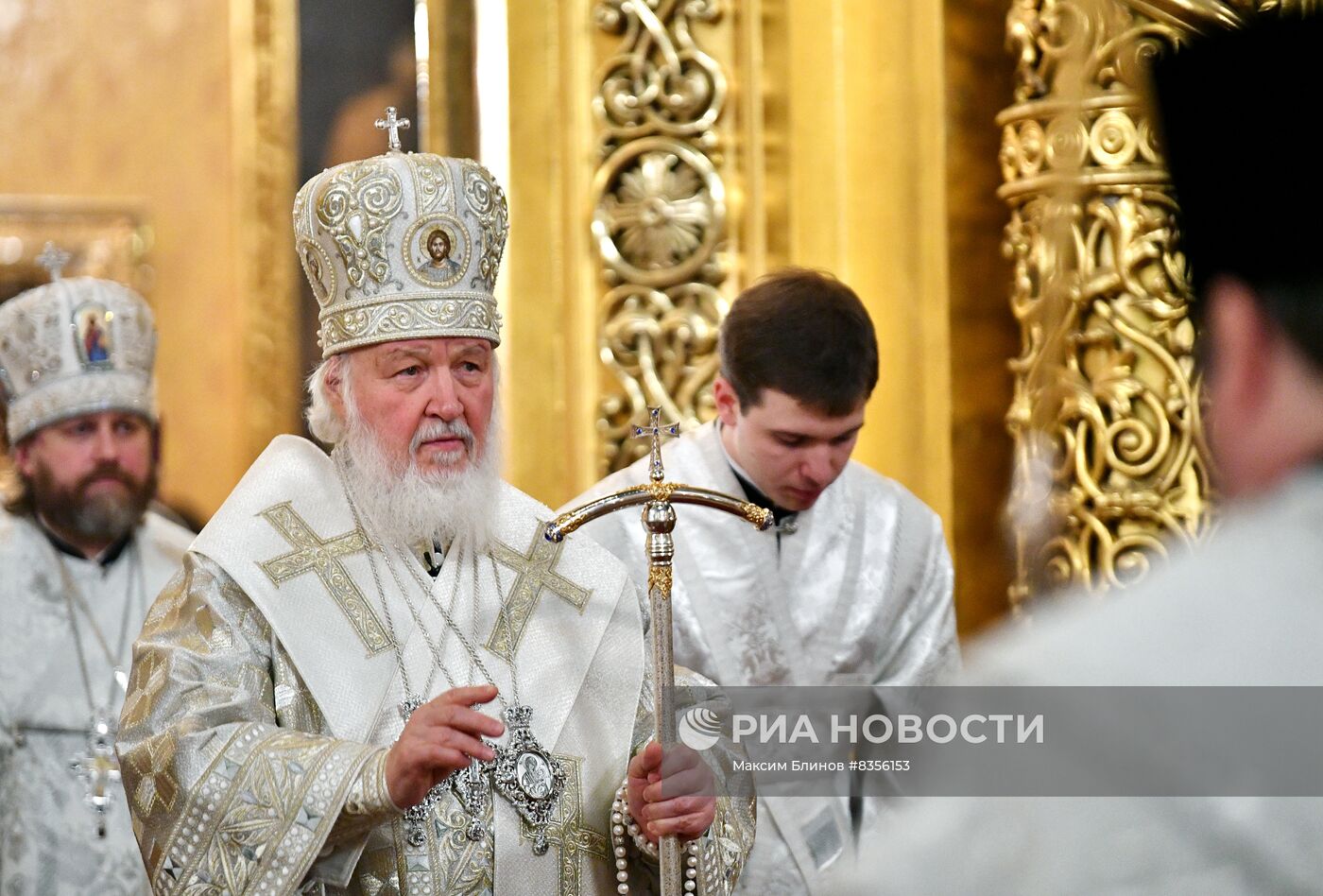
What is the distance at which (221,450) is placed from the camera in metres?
5.25

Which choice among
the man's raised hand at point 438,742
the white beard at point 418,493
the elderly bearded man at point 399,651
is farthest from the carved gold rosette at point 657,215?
the man's raised hand at point 438,742

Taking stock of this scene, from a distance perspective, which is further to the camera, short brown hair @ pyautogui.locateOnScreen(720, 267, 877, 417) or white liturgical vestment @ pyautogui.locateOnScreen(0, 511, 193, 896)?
white liturgical vestment @ pyautogui.locateOnScreen(0, 511, 193, 896)

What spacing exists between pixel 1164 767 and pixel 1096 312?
326 cm

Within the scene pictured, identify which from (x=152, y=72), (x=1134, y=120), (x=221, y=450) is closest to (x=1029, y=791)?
(x=1134, y=120)

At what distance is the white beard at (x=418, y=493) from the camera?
3.03m

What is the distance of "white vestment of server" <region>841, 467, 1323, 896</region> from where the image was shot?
4.09ft

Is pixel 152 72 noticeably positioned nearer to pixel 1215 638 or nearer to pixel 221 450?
pixel 221 450

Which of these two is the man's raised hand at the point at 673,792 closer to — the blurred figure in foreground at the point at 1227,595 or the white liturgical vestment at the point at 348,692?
the white liturgical vestment at the point at 348,692

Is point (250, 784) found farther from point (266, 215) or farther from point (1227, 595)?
point (266, 215)

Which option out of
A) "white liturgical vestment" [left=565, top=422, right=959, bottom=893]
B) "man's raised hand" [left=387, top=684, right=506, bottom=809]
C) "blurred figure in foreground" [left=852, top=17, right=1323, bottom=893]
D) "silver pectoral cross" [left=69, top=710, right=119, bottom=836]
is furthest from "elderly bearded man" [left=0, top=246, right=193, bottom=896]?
"blurred figure in foreground" [left=852, top=17, right=1323, bottom=893]

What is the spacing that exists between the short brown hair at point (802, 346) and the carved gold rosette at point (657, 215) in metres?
1.16

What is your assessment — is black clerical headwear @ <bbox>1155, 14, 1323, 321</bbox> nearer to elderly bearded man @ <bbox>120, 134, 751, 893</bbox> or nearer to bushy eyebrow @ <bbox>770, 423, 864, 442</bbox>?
elderly bearded man @ <bbox>120, 134, 751, 893</bbox>

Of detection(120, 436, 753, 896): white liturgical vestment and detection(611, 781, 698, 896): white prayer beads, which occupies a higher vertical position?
detection(120, 436, 753, 896): white liturgical vestment

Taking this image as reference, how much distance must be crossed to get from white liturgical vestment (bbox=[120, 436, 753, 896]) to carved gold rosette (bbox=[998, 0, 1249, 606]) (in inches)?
63.4
